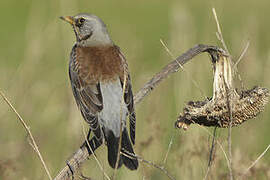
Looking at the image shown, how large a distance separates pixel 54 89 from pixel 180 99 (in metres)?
2.03

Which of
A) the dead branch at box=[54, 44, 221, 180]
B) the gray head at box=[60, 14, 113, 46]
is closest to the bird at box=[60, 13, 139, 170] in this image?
the gray head at box=[60, 14, 113, 46]

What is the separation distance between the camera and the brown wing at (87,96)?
17.2 feet

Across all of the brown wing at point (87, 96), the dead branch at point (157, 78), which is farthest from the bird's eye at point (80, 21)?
the dead branch at point (157, 78)

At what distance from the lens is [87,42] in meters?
5.78

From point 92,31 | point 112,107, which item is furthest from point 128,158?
point 92,31

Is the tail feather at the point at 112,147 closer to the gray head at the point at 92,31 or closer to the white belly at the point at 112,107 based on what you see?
the white belly at the point at 112,107

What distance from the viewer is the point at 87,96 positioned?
5371 millimetres

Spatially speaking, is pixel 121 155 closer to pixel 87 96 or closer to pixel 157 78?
pixel 87 96

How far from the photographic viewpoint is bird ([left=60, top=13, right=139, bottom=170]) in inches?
198

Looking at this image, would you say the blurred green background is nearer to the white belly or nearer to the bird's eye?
the white belly

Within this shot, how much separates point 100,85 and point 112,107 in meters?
0.26

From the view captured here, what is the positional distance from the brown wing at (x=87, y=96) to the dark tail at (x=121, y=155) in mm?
197

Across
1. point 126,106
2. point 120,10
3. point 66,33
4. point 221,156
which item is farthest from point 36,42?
point 120,10

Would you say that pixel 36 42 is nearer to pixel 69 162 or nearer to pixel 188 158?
pixel 188 158
